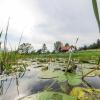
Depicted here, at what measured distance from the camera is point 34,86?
2635 millimetres

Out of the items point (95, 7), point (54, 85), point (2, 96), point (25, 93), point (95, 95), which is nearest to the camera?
point (95, 7)

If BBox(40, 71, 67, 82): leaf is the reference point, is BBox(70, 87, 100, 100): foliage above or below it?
below

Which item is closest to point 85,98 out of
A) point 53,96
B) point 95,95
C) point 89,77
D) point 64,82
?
point 95,95

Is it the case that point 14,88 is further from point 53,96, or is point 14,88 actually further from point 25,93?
point 53,96

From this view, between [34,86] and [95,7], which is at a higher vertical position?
[95,7]

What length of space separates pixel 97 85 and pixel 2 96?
1.22 meters

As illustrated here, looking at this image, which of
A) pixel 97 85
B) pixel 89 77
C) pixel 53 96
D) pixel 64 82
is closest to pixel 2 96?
pixel 64 82

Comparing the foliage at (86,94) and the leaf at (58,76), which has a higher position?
the leaf at (58,76)

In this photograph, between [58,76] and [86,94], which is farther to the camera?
[58,76]

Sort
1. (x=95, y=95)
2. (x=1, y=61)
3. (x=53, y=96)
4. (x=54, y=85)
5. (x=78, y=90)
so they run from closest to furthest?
(x=53, y=96), (x=95, y=95), (x=78, y=90), (x=54, y=85), (x=1, y=61)

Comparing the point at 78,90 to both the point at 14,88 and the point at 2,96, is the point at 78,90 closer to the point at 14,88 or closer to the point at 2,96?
the point at 2,96

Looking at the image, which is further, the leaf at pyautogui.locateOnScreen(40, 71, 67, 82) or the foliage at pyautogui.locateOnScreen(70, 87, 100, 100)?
the leaf at pyautogui.locateOnScreen(40, 71, 67, 82)

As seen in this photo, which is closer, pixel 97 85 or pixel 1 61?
pixel 97 85

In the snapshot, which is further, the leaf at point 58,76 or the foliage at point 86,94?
the leaf at point 58,76
